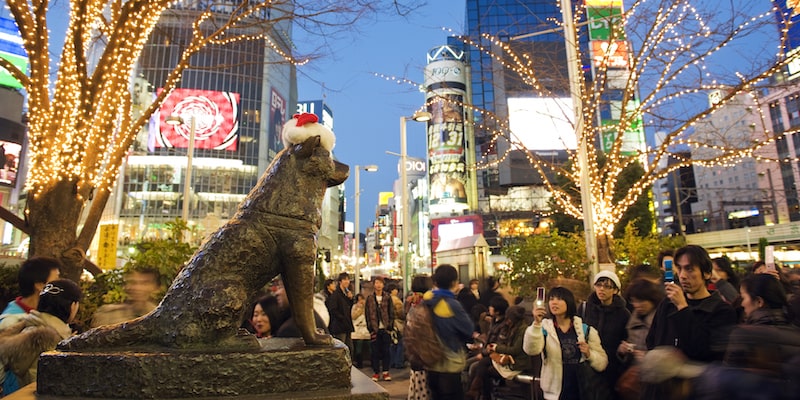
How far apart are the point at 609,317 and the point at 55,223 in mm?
6770

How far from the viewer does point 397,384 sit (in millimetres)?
8078

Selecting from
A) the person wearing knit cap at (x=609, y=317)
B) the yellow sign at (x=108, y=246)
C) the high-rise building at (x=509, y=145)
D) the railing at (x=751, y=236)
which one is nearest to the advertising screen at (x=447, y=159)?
the high-rise building at (x=509, y=145)

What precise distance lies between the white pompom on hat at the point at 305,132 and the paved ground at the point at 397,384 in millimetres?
4898

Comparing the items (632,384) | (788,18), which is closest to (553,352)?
(632,384)

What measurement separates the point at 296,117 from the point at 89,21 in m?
5.68

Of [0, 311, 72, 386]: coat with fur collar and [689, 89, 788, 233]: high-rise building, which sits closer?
[0, 311, 72, 386]: coat with fur collar

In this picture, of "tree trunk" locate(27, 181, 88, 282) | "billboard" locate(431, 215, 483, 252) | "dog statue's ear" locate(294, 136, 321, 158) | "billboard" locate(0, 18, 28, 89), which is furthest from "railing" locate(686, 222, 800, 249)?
"billboard" locate(0, 18, 28, 89)

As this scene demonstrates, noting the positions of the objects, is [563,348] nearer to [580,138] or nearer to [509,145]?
[580,138]

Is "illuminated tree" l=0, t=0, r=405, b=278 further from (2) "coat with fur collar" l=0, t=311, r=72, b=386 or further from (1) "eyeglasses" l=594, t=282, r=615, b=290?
(1) "eyeglasses" l=594, t=282, r=615, b=290

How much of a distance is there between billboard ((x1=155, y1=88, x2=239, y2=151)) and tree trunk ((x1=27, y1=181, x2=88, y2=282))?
37224mm

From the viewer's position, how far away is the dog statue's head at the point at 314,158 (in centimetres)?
211

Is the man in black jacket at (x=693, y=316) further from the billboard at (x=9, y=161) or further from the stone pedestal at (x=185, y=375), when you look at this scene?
the billboard at (x=9, y=161)

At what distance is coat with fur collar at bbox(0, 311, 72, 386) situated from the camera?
2518 millimetres

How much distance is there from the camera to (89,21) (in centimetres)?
612
